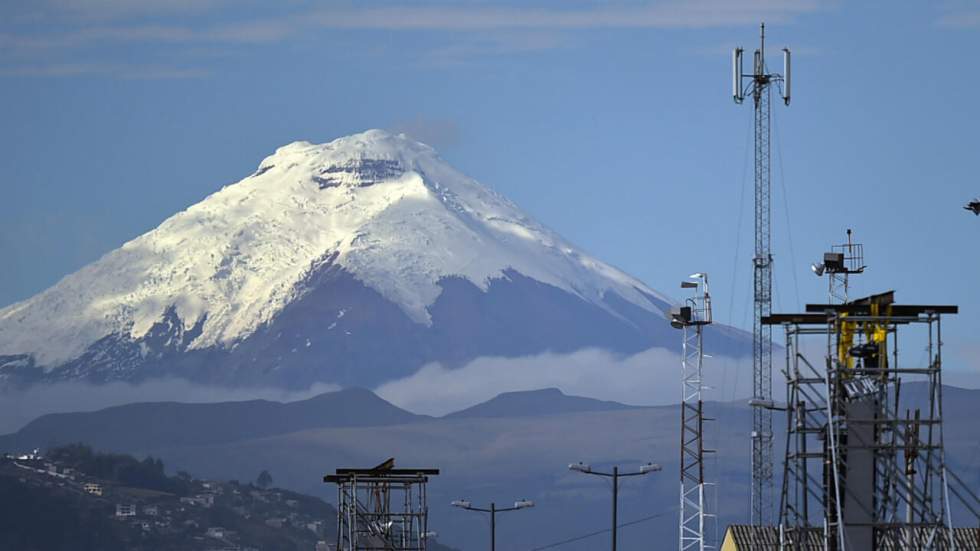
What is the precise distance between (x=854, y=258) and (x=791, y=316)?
17117 millimetres

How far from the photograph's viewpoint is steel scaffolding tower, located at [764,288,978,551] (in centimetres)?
7556

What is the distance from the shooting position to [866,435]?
2992 inches

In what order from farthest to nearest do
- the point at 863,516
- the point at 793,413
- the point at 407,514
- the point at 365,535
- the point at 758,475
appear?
the point at 758,475 < the point at 365,535 < the point at 407,514 < the point at 793,413 < the point at 863,516

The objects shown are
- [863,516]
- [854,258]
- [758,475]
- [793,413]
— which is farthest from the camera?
[758,475]

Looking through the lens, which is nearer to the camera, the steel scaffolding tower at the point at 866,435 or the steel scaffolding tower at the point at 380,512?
the steel scaffolding tower at the point at 866,435

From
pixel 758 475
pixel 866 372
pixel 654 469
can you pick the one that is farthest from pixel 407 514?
pixel 866 372

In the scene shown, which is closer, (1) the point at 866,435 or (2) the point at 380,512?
(1) the point at 866,435

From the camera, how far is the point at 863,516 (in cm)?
7538

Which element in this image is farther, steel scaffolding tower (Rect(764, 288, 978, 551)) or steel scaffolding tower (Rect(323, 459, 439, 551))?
steel scaffolding tower (Rect(323, 459, 439, 551))

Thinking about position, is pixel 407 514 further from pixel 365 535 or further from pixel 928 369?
pixel 928 369

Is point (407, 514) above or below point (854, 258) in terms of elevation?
below

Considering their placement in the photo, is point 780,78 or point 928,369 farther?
point 780,78

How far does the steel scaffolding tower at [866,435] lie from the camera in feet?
248

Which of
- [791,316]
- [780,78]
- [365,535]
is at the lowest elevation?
[365,535]
